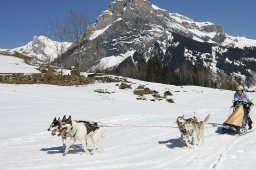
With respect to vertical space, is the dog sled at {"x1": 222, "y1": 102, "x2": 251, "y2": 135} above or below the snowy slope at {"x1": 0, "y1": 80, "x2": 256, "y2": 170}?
above

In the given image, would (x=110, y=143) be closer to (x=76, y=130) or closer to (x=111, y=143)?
(x=111, y=143)

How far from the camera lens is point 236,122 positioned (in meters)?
15.7

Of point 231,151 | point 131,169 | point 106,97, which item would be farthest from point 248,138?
point 106,97

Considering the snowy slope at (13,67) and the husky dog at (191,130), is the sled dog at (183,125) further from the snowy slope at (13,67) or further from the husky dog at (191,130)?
the snowy slope at (13,67)

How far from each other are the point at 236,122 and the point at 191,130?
11.1 feet

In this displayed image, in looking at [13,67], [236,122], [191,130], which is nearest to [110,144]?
[191,130]

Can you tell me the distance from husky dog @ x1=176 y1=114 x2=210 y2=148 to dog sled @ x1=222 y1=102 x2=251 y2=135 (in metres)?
2.42

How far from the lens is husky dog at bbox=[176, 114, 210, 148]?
12709mm

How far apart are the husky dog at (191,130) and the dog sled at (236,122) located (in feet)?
7.95

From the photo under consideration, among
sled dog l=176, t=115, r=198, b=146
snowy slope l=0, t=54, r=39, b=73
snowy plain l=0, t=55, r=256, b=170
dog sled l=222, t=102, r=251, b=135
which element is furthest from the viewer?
snowy slope l=0, t=54, r=39, b=73

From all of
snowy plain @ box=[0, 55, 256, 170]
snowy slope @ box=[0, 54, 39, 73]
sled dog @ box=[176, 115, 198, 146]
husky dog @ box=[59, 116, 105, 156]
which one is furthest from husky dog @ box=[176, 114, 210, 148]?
snowy slope @ box=[0, 54, 39, 73]

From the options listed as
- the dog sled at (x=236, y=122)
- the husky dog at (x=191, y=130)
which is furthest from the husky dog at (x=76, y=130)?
the dog sled at (x=236, y=122)

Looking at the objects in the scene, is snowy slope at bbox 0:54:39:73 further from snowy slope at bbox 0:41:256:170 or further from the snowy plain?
the snowy plain

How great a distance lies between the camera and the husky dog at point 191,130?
1271 cm
